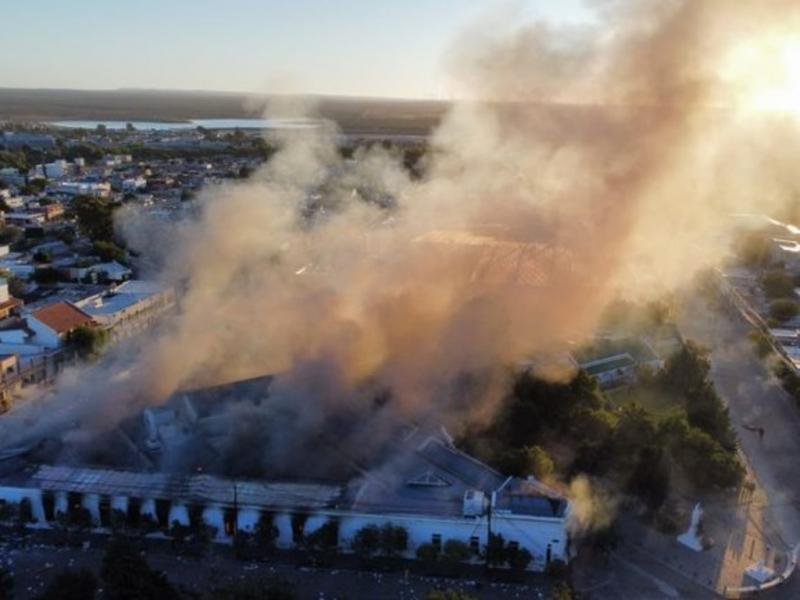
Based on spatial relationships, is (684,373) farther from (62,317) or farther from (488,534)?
(62,317)

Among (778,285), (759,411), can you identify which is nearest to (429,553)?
(759,411)

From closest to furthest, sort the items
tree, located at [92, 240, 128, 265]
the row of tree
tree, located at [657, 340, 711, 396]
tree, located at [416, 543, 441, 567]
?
tree, located at [416, 543, 441, 567]
the row of tree
tree, located at [657, 340, 711, 396]
tree, located at [92, 240, 128, 265]

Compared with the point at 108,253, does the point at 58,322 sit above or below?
above

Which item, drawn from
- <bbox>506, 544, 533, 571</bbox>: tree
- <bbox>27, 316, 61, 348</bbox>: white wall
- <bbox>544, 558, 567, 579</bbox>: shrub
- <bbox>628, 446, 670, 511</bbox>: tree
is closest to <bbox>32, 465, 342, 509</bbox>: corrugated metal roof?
<bbox>506, 544, 533, 571</bbox>: tree

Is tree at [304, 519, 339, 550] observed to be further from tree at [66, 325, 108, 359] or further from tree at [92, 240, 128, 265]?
tree at [92, 240, 128, 265]

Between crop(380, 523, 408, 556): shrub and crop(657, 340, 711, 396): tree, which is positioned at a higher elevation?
crop(657, 340, 711, 396): tree

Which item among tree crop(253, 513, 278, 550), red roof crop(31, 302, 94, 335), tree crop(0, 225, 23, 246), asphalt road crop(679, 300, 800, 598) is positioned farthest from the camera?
tree crop(0, 225, 23, 246)

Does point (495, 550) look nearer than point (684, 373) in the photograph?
Yes
